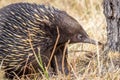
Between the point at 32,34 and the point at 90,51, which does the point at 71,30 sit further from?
the point at 90,51

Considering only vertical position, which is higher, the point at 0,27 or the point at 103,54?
the point at 0,27

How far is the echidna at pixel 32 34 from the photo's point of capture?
552 centimetres

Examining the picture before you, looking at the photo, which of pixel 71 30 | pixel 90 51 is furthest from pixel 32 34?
pixel 90 51

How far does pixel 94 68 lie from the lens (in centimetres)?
504

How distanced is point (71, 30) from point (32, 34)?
43 centimetres

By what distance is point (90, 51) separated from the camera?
244 inches

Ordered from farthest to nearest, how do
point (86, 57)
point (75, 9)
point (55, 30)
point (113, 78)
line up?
point (75, 9), point (86, 57), point (55, 30), point (113, 78)

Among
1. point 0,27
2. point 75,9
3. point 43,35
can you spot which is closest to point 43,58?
point 43,35

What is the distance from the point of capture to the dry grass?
16.1ft

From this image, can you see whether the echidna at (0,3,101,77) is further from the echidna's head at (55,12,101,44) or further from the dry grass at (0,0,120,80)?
the dry grass at (0,0,120,80)

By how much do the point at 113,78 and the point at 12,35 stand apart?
1.31 m

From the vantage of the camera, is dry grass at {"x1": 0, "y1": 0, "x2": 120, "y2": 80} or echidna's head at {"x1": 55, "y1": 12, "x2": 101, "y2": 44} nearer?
dry grass at {"x1": 0, "y1": 0, "x2": 120, "y2": 80}

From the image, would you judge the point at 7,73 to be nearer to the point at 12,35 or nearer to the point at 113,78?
the point at 12,35

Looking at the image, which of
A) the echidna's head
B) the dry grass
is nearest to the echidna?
the echidna's head
